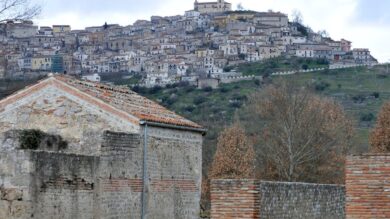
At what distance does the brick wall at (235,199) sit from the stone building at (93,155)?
499cm

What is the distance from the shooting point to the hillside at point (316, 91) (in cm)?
9969

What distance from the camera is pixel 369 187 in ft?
47.9

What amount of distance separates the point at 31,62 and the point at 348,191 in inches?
7060

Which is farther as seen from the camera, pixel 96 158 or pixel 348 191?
pixel 96 158

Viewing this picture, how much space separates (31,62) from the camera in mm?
190625

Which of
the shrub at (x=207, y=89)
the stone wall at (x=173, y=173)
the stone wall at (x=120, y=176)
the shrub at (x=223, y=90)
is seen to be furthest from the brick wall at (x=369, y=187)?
the shrub at (x=207, y=89)

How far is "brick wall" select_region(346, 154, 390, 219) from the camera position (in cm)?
1452

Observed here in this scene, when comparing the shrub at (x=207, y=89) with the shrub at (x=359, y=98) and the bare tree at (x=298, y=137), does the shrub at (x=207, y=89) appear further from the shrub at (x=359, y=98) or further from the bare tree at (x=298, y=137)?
the bare tree at (x=298, y=137)

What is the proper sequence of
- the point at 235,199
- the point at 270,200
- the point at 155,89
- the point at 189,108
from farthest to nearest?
1. the point at 155,89
2. the point at 189,108
3. the point at 270,200
4. the point at 235,199

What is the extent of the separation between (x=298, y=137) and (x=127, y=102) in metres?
22.8

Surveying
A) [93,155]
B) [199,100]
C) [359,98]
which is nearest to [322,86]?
[359,98]

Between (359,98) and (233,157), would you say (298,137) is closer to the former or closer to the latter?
(233,157)

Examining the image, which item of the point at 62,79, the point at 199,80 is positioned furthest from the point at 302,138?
the point at 199,80

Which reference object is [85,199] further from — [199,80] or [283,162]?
[199,80]
